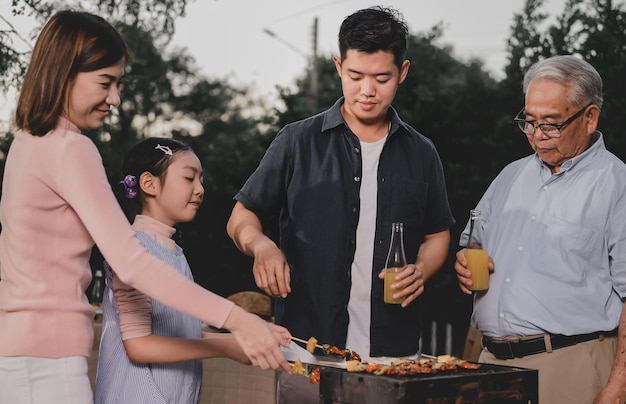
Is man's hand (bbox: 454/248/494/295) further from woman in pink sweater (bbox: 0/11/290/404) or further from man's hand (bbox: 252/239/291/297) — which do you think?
woman in pink sweater (bbox: 0/11/290/404)

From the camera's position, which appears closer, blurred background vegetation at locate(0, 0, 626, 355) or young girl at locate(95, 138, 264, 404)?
young girl at locate(95, 138, 264, 404)

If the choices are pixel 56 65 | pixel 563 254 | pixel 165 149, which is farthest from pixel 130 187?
pixel 563 254

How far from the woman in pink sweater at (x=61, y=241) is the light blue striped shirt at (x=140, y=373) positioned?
0.39m

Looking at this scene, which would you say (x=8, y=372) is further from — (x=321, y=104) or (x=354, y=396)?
(x=321, y=104)

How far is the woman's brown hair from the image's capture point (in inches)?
92.2

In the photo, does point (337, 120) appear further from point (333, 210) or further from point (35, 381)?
point (35, 381)

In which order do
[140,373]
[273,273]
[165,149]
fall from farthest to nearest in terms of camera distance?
1. [165,149]
2. [273,273]
3. [140,373]

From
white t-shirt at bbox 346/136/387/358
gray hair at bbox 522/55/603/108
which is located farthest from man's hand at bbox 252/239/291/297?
gray hair at bbox 522/55/603/108

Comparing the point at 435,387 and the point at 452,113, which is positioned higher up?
the point at 452,113

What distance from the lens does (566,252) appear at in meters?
3.44

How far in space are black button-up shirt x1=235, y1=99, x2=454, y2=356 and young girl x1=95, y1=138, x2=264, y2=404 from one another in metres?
0.44

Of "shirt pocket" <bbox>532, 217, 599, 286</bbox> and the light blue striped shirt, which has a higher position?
"shirt pocket" <bbox>532, 217, 599, 286</bbox>

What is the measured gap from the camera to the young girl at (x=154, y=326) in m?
2.73

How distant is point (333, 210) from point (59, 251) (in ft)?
4.50
